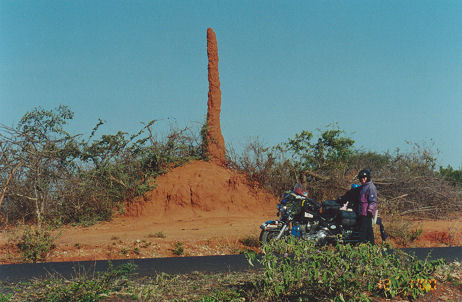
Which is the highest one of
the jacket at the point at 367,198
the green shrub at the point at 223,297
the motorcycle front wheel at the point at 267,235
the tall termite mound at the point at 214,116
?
the tall termite mound at the point at 214,116

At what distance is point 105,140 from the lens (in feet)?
72.8

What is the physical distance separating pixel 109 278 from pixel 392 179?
17398 mm

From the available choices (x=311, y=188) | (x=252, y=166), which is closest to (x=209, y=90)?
(x=252, y=166)

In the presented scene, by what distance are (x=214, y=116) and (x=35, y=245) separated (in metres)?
13.1

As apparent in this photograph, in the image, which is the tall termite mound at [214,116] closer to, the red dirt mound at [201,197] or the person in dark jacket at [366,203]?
the red dirt mound at [201,197]

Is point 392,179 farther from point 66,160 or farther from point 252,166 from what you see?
point 66,160

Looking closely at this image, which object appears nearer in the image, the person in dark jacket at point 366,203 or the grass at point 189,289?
the grass at point 189,289

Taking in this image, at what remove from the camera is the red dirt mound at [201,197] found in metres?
21.5

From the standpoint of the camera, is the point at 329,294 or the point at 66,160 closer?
the point at 329,294

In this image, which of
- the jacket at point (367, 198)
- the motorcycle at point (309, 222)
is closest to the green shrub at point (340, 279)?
the jacket at point (367, 198)

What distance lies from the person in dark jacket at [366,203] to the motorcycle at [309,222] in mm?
520

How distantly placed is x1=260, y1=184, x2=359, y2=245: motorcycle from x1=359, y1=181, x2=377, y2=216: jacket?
65cm

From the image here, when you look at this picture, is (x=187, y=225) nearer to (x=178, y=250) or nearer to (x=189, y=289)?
(x=178, y=250)

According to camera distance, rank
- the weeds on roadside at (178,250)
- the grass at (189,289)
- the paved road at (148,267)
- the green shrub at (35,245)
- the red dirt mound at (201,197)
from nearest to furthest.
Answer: the grass at (189,289) → the paved road at (148,267) → the green shrub at (35,245) → the weeds on roadside at (178,250) → the red dirt mound at (201,197)
